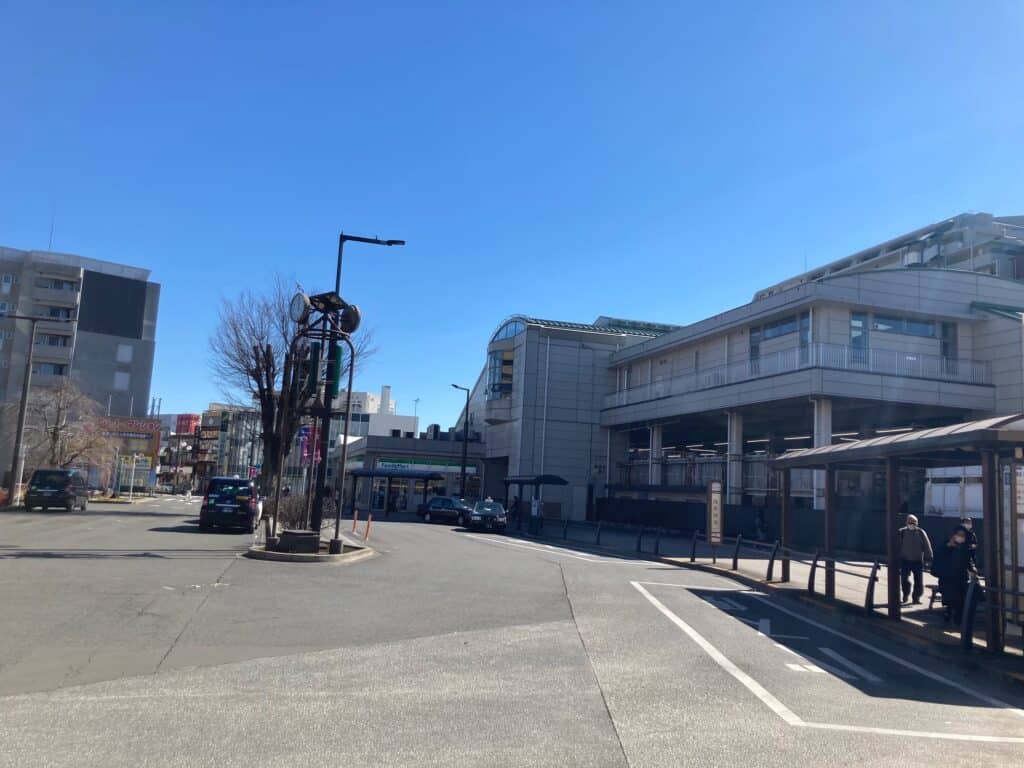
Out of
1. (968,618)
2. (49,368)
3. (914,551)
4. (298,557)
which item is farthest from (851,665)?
(49,368)

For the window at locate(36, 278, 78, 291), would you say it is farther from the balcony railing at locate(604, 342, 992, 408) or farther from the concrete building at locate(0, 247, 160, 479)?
the balcony railing at locate(604, 342, 992, 408)

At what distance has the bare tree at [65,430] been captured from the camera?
46.4 m

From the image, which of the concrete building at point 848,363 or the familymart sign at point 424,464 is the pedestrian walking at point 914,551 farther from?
the familymart sign at point 424,464

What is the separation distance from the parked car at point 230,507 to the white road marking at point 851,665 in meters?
19.5

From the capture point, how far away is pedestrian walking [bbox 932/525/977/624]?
12586 mm

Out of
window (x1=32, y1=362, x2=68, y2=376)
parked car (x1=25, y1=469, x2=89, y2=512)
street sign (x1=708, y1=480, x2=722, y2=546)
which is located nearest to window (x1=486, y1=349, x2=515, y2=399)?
parked car (x1=25, y1=469, x2=89, y2=512)

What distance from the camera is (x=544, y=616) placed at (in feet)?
39.1

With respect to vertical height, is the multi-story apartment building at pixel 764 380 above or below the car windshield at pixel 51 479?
above

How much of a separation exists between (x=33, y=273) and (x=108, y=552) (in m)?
67.0

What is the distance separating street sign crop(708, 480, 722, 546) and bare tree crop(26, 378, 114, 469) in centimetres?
3650

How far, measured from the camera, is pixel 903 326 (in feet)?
113

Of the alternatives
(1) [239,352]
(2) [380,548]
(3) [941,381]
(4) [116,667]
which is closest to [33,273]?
(1) [239,352]

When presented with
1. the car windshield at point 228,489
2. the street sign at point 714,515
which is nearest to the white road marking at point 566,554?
the street sign at point 714,515

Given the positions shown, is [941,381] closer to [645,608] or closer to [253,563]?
[645,608]
